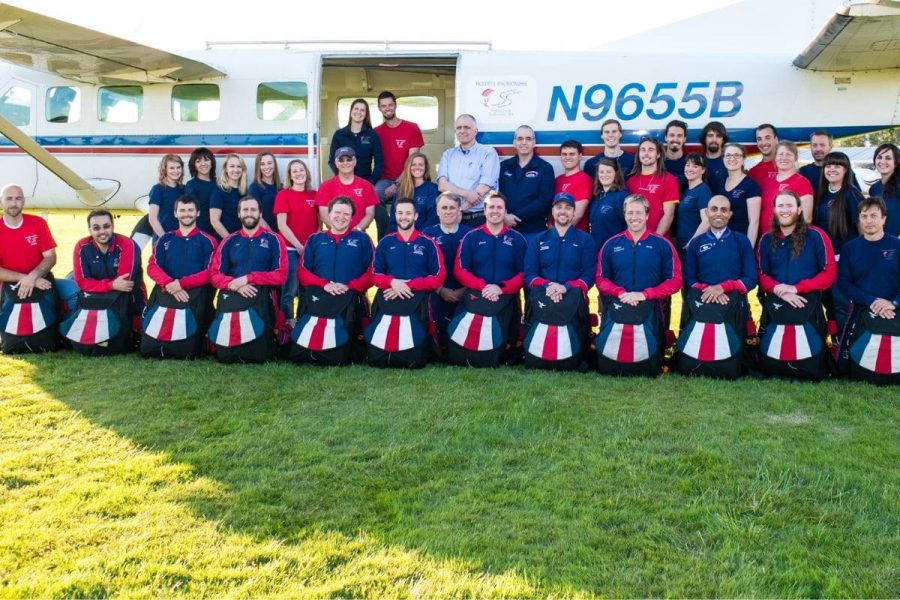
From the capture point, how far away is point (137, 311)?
6.74 metres

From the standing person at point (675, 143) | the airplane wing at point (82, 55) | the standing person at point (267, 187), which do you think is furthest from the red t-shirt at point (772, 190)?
the airplane wing at point (82, 55)

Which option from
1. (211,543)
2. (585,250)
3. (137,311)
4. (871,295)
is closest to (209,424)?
(211,543)

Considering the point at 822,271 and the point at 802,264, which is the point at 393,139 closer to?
the point at 802,264

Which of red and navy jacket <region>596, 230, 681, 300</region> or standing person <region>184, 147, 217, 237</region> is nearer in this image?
red and navy jacket <region>596, 230, 681, 300</region>

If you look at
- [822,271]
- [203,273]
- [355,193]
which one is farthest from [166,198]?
[822,271]

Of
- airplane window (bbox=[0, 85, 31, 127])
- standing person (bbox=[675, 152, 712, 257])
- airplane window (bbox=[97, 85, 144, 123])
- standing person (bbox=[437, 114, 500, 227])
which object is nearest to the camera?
standing person (bbox=[675, 152, 712, 257])

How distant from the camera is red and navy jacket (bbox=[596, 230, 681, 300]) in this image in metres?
6.12

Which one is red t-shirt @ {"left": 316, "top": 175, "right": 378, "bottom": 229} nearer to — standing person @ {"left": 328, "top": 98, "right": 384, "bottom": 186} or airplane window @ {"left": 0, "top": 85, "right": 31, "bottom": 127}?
standing person @ {"left": 328, "top": 98, "right": 384, "bottom": 186}

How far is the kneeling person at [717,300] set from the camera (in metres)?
5.91

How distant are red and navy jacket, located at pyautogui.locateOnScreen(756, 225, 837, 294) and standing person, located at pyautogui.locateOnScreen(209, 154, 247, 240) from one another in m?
4.60

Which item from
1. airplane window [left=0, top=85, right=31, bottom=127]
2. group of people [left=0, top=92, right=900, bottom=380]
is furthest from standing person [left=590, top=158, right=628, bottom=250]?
airplane window [left=0, top=85, right=31, bottom=127]

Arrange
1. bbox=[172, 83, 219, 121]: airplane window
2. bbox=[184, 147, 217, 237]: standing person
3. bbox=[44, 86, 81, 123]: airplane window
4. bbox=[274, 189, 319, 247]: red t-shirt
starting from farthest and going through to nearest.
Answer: bbox=[44, 86, 81, 123]: airplane window → bbox=[172, 83, 219, 121]: airplane window → bbox=[184, 147, 217, 237]: standing person → bbox=[274, 189, 319, 247]: red t-shirt

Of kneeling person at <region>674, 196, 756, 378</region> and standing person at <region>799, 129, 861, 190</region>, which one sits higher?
standing person at <region>799, 129, 861, 190</region>

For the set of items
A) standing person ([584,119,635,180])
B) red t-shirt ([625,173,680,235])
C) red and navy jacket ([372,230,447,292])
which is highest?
standing person ([584,119,635,180])
